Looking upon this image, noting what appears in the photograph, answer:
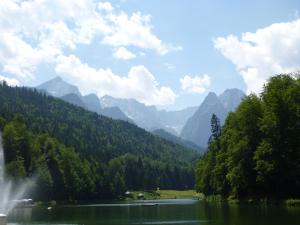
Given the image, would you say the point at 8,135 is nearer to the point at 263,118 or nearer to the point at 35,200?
the point at 35,200

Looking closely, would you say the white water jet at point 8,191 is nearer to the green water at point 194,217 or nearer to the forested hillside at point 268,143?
the green water at point 194,217

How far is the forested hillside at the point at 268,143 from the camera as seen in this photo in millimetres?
85750

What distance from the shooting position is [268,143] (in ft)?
284

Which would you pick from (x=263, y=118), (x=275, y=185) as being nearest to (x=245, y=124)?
(x=263, y=118)

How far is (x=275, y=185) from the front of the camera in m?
89.1

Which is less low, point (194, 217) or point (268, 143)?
point (268, 143)

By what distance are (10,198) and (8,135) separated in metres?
18.1

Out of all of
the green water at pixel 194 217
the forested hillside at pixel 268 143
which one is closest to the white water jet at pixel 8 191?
the green water at pixel 194 217

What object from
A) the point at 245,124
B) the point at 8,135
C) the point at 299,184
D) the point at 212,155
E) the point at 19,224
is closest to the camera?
the point at 19,224

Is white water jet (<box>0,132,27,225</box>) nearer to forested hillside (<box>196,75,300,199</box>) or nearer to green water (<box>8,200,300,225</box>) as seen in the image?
green water (<box>8,200,300,225</box>)

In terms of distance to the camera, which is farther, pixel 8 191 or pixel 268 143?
pixel 8 191

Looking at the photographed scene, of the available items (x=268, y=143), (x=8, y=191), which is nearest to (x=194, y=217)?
(x=268, y=143)

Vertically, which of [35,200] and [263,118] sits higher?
[263,118]

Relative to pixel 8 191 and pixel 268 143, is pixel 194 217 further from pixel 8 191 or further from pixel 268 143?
pixel 8 191
